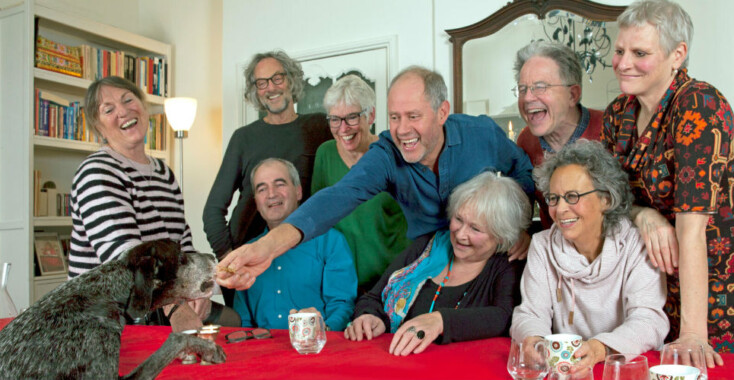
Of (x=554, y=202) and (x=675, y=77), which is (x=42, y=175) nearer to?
(x=554, y=202)

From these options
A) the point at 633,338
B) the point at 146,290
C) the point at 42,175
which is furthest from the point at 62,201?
the point at 633,338

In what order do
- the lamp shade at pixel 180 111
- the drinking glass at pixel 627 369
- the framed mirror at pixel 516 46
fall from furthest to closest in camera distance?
the lamp shade at pixel 180 111, the framed mirror at pixel 516 46, the drinking glass at pixel 627 369

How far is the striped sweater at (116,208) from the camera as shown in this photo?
6.96 ft

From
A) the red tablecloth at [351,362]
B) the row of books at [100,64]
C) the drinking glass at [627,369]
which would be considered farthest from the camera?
the row of books at [100,64]

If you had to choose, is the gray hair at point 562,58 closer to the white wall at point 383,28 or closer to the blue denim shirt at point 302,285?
the blue denim shirt at point 302,285

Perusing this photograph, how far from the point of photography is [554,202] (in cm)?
188

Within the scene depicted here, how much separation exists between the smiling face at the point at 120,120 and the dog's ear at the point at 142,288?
1.19 meters

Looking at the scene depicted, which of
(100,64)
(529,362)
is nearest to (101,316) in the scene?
(529,362)

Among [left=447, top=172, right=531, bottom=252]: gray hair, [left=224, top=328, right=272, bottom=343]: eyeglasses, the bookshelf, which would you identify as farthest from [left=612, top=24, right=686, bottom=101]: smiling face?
the bookshelf

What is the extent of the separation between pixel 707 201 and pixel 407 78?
113 cm

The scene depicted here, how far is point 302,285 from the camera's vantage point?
2676 millimetres

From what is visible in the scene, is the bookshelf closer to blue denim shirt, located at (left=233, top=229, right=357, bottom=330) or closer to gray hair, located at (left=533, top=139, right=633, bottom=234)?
blue denim shirt, located at (left=233, top=229, right=357, bottom=330)

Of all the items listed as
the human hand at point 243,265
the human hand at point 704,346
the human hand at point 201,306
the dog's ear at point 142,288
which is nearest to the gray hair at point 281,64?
the human hand at point 201,306

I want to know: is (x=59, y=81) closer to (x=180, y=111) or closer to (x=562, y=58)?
(x=180, y=111)
